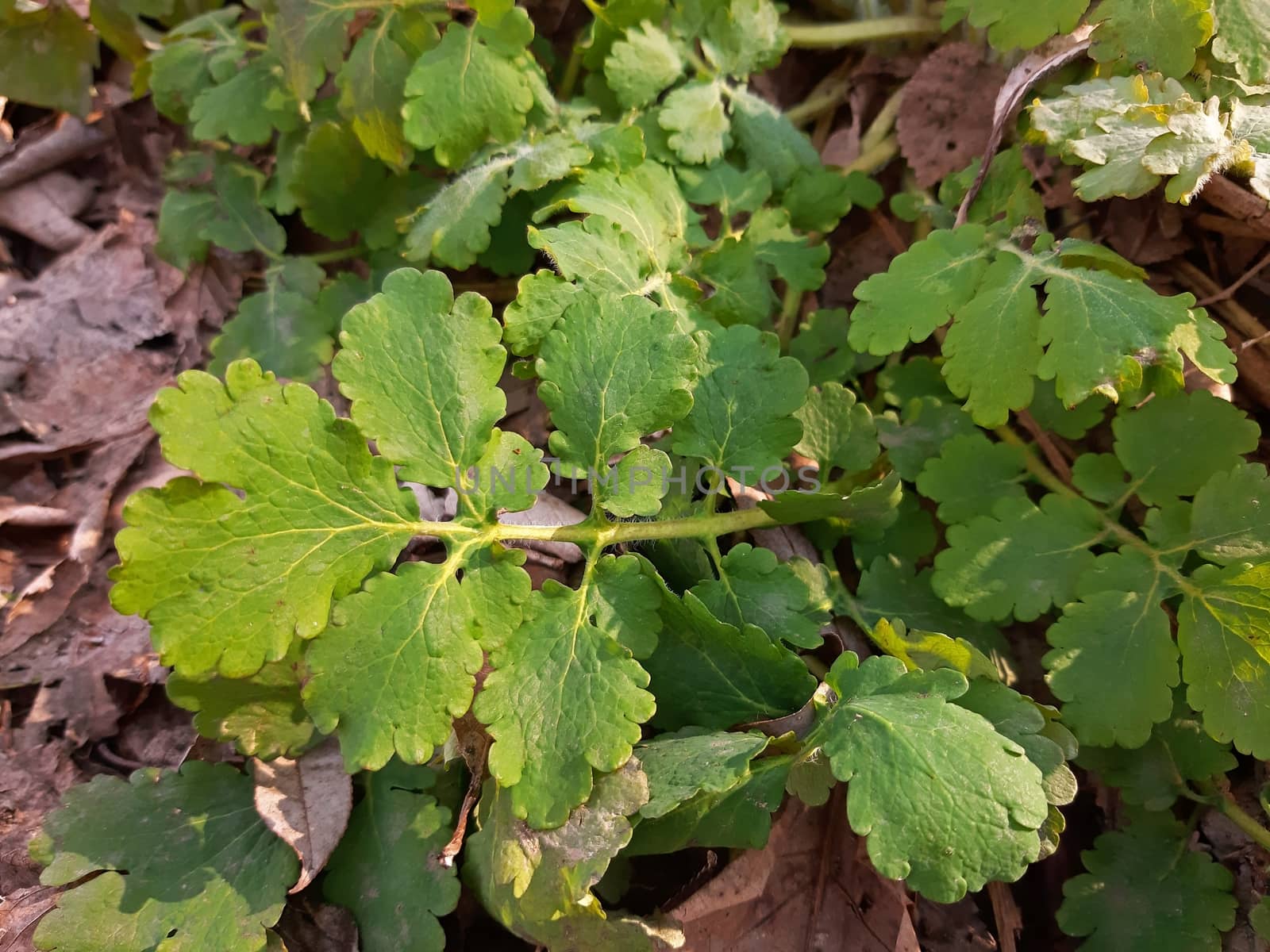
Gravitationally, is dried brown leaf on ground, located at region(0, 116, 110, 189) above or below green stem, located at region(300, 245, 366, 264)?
above

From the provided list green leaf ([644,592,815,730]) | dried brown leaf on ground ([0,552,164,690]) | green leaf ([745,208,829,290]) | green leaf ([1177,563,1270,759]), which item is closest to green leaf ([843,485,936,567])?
green leaf ([644,592,815,730])

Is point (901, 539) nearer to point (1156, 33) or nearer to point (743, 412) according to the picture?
point (743, 412)

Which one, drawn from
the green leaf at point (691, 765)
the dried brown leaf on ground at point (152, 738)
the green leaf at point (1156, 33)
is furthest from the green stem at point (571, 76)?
the dried brown leaf on ground at point (152, 738)

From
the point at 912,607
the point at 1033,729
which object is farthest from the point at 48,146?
the point at 1033,729

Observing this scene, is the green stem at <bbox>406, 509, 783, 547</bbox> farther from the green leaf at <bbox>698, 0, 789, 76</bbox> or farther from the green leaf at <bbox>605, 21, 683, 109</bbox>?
the green leaf at <bbox>698, 0, 789, 76</bbox>

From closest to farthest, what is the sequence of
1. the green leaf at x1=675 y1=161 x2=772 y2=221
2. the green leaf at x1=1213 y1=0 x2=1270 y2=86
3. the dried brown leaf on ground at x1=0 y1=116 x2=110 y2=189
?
1. the green leaf at x1=1213 y1=0 x2=1270 y2=86
2. the green leaf at x1=675 y1=161 x2=772 y2=221
3. the dried brown leaf on ground at x1=0 y1=116 x2=110 y2=189

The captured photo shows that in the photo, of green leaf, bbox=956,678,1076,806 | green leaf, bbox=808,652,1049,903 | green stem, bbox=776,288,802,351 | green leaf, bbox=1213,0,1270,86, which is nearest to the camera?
green leaf, bbox=808,652,1049,903
